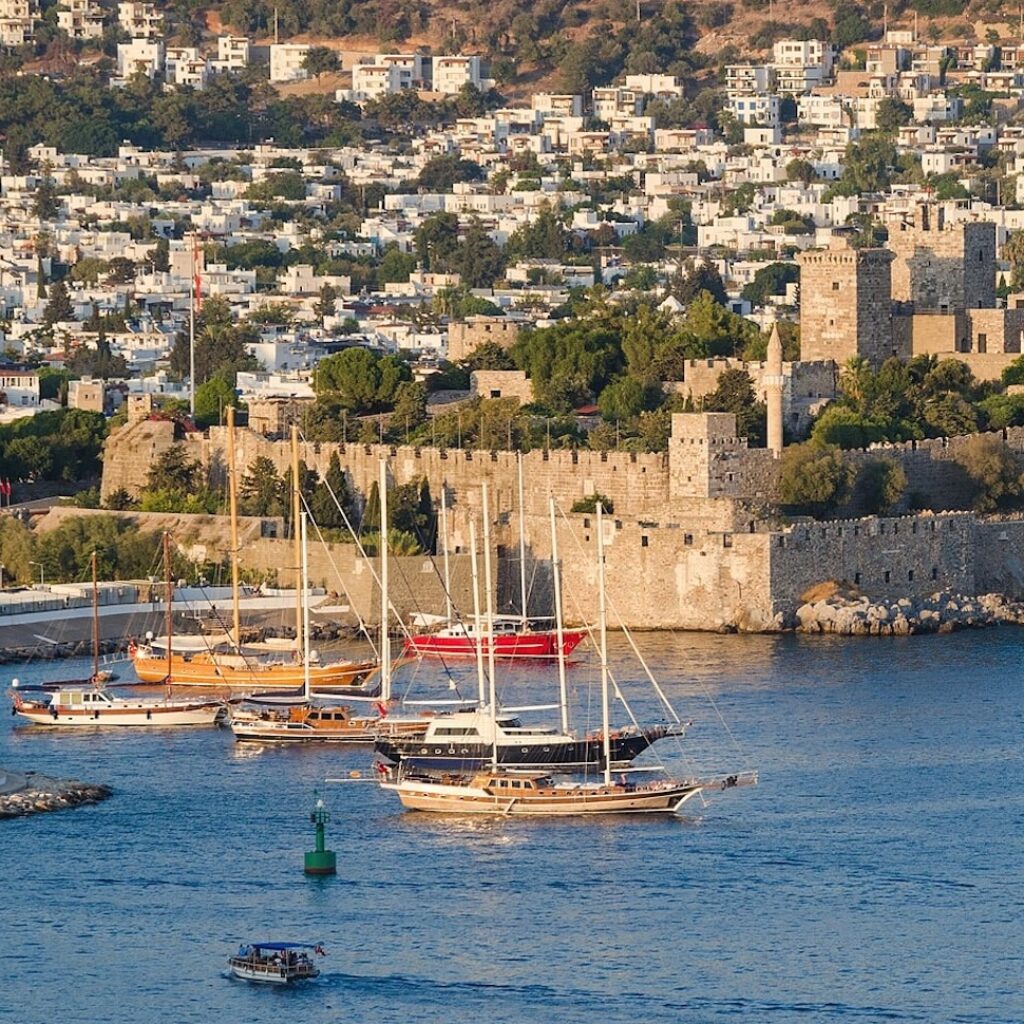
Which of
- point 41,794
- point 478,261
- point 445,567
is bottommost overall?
point 41,794

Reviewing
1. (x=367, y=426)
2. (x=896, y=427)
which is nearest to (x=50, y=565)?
(x=367, y=426)

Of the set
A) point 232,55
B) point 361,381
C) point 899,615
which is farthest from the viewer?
point 232,55

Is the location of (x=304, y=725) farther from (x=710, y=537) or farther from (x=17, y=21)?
(x=17, y=21)

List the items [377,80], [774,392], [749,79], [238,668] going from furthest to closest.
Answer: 1. [377,80]
2. [749,79]
3. [774,392]
4. [238,668]

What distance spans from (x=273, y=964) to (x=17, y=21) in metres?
133

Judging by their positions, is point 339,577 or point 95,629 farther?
point 339,577

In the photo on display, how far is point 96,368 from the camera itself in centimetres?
8412

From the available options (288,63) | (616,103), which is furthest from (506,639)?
(288,63)

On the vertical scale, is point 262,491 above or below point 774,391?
below

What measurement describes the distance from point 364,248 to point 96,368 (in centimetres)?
3357

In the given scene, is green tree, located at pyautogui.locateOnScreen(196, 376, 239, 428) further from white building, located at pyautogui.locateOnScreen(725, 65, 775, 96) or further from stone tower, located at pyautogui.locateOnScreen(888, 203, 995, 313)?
white building, located at pyautogui.locateOnScreen(725, 65, 775, 96)

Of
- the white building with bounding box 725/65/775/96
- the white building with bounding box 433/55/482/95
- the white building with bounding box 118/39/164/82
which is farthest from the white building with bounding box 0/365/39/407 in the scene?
the white building with bounding box 118/39/164/82

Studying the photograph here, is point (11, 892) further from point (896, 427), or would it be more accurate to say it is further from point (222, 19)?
point (222, 19)

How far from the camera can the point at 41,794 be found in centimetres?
4088
